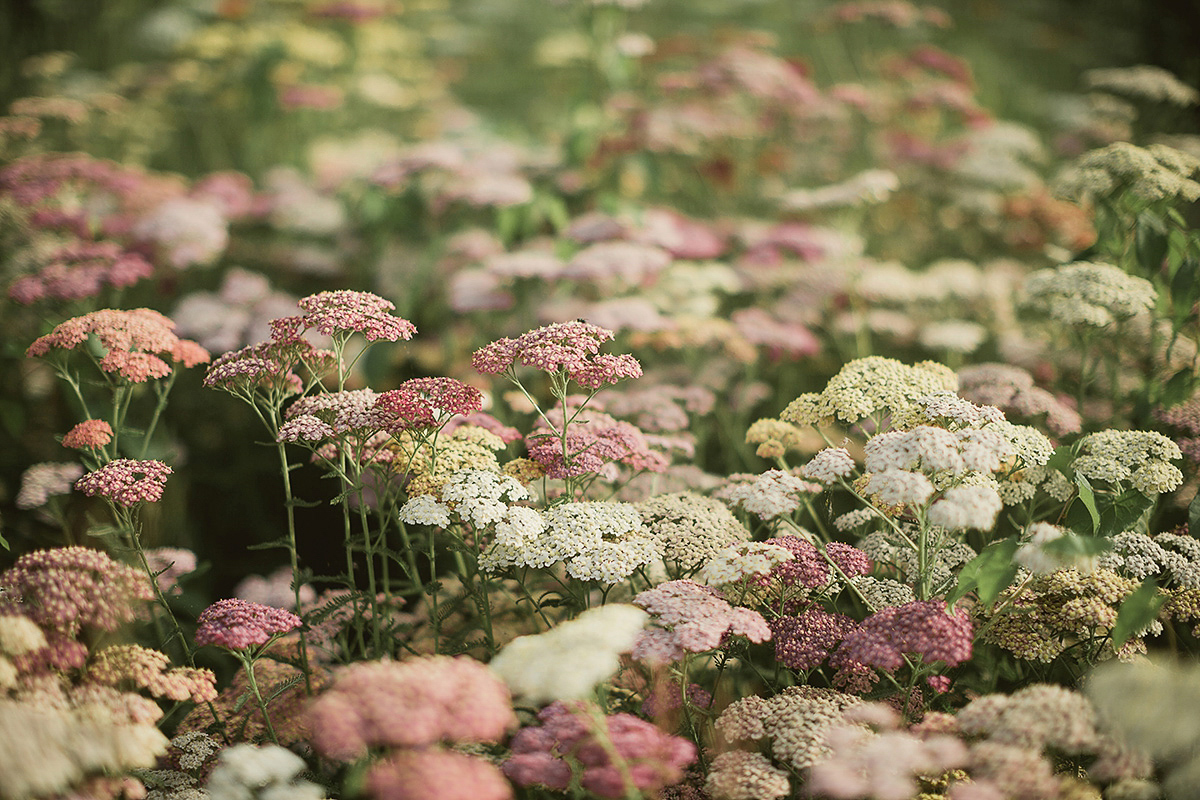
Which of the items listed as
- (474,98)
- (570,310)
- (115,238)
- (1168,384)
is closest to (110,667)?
(570,310)

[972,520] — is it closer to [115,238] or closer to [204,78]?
[115,238]

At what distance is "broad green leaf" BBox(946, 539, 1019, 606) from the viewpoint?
220 centimetres

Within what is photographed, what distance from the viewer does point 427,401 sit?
2.50 m

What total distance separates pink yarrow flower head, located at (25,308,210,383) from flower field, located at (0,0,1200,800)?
2cm

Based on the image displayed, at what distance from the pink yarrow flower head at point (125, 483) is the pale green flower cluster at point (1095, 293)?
3.55 metres

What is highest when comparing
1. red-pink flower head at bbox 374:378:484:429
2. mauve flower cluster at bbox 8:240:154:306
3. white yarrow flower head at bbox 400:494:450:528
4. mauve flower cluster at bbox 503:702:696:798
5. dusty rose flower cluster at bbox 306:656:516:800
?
mauve flower cluster at bbox 8:240:154:306

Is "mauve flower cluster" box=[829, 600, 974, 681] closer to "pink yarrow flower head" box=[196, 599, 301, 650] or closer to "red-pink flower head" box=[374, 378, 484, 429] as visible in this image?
Result: "red-pink flower head" box=[374, 378, 484, 429]

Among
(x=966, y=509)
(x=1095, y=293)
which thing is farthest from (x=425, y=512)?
(x=1095, y=293)

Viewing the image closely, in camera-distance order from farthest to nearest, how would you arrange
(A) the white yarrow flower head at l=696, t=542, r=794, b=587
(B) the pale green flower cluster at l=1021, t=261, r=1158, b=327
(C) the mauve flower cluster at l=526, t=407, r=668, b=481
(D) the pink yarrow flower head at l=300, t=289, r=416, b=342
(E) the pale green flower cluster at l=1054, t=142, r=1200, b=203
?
(E) the pale green flower cluster at l=1054, t=142, r=1200, b=203, (B) the pale green flower cluster at l=1021, t=261, r=1158, b=327, (C) the mauve flower cluster at l=526, t=407, r=668, b=481, (D) the pink yarrow flower head at l=300, t=289, r=416, b=342, (A) the white yarrow flower head at l=696, t=542, r=794, b=587

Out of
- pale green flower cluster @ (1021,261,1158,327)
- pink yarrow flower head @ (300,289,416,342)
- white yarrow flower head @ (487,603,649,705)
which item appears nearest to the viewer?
white yarrow flower head @ (487,603,649,705)

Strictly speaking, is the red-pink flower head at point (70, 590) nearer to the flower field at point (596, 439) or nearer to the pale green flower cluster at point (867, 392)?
the flower field at point (596, 439)

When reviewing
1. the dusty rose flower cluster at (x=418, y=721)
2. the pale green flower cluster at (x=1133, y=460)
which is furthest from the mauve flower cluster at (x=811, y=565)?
the dusty rose flower cluster at (x=418, y=721)

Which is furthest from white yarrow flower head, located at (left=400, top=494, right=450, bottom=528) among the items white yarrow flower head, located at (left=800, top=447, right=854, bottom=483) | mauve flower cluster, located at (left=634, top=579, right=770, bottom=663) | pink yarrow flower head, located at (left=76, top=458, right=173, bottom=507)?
white yarrow flower head, located at (left=800, top=447, right=854, bottom=483)

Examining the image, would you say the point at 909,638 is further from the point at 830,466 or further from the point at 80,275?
the point at 80,275
